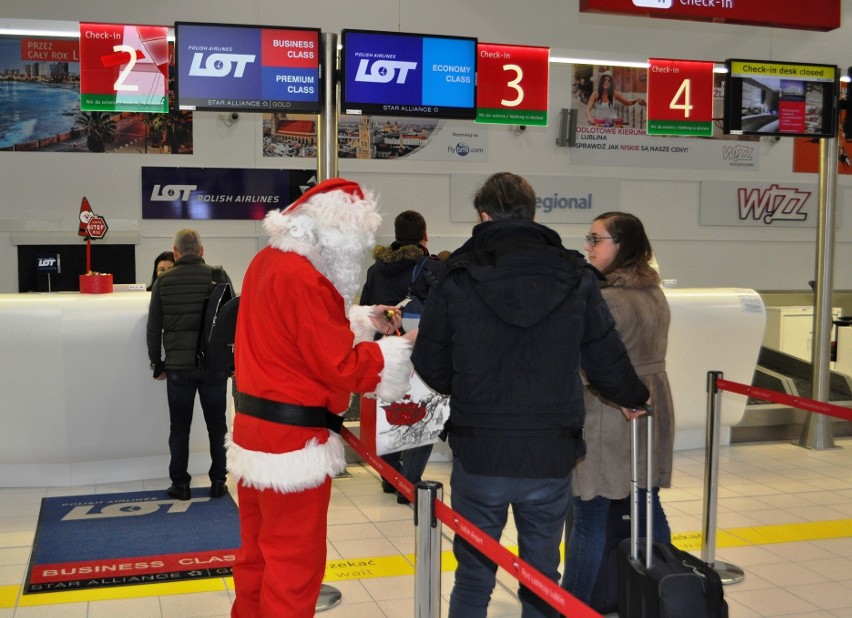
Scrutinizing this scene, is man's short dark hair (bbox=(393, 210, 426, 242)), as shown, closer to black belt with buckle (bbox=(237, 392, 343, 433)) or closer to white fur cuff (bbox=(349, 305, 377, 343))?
white fur cuff (bbox=(349, 305, 377, 343))

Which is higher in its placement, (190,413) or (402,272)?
(402,272)

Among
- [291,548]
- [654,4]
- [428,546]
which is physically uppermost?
[654,4]

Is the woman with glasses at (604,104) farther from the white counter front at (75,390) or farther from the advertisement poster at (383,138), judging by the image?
the white counter front at (75,390)

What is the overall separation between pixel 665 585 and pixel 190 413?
370 cm

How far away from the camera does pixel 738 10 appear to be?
6457 mm

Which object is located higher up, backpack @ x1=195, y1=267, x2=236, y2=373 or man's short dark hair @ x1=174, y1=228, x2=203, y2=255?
man's short dark hair @ x1=174, y1=228, x2=203, y2=255

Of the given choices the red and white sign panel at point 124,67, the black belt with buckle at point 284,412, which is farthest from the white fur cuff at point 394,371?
the red and white sign panel at point 124,67

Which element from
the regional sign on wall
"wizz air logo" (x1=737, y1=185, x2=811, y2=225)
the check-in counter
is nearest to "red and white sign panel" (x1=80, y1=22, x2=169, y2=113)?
the check-in counter

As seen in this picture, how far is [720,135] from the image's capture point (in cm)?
1315

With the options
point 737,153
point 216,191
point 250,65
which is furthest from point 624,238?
point 737,153

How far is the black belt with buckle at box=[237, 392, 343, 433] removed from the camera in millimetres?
2695

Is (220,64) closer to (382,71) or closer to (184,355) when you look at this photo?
(382,71)

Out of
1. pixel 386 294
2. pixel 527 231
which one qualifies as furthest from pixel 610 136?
Answer: pixel 527 231

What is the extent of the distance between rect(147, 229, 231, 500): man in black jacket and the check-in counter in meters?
0.43
